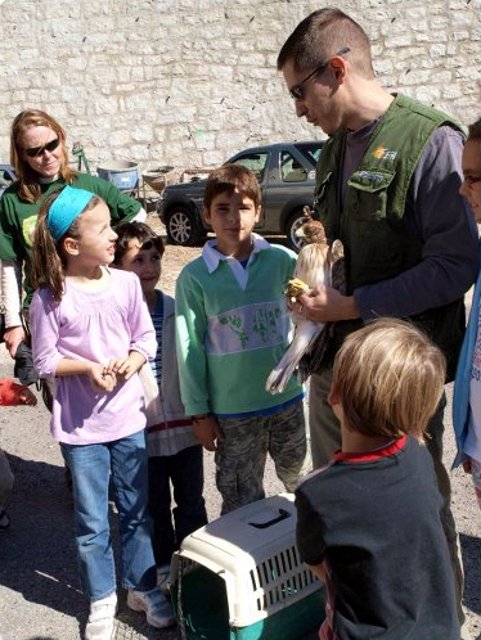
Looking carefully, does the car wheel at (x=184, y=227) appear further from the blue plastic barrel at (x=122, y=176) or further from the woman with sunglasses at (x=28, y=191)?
the woman with sunglasses at (x=28, y=191)

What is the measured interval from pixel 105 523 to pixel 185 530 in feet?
1.48

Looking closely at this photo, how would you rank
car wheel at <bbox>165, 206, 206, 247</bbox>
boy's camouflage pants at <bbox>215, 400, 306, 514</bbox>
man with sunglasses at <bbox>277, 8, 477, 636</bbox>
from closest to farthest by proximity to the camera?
1. man with sunglasses at <bbox>277, 8, 477, 636</bbox>
2. boy's camouflage pants at <bbox>215, 400, 306, 514</bbox>
3. car wheel at <bbox>165, 206, 206, 247</bbox>

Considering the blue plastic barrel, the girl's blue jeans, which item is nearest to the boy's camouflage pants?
the girl's blue jeans

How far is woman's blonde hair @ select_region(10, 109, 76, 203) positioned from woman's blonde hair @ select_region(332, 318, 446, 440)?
2.16 metres

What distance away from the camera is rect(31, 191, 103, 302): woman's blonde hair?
3.01m

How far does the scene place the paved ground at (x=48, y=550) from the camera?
3.28m

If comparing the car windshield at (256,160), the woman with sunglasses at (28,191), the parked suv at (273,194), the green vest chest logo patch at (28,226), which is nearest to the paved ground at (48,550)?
the woman with sunglasses at (28,191)

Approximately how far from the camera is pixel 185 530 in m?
3.51

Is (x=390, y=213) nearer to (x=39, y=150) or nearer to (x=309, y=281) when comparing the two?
(x=309, y=281)

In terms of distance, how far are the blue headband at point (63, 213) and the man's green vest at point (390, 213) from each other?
0.98m

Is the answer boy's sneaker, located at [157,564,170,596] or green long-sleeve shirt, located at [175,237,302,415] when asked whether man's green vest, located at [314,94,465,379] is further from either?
boy's sneaker, located at [157,564,170,596]

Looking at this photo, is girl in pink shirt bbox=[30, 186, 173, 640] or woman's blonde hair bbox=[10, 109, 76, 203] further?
woman's blonde hair bbox=[10, 109, 76, 203]

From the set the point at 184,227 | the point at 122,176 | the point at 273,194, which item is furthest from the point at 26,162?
the point at 122,176

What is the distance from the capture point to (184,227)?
43.2ft
